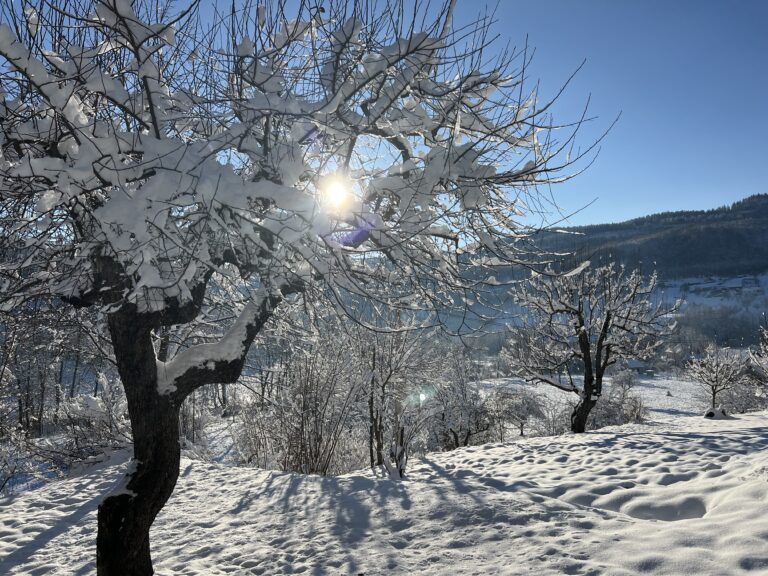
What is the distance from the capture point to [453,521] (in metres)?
4.59

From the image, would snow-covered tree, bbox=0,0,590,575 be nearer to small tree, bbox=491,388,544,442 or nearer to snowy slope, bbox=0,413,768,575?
snowy slope, bbox=0,413,768,575

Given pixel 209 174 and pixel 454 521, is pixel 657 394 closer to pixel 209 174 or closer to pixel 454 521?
pixel 454 521

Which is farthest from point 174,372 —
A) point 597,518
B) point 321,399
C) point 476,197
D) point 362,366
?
point 362,366

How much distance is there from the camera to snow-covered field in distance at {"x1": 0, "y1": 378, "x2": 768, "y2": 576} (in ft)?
10.8

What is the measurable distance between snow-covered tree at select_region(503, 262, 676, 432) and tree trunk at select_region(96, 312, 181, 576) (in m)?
11.4

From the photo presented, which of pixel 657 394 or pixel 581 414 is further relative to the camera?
pixel 657 394

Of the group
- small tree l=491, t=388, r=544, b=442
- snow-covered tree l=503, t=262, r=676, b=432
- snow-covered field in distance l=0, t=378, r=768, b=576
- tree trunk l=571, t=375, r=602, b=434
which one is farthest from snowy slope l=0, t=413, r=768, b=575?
small tree l=491, t=388, r=544, b=442

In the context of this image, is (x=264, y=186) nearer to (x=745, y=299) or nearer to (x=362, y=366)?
(x=362, y=366)

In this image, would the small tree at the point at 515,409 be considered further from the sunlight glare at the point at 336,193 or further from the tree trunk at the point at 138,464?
the sunlight glare at the point at 336,193

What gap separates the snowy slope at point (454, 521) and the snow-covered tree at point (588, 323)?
17.9ft

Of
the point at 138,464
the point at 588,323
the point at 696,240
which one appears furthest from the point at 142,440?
the point at 696,240

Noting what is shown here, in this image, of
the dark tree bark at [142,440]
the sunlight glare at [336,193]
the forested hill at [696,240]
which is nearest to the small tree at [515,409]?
the dark tree bark at [142,440]

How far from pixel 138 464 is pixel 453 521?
3.13 metres

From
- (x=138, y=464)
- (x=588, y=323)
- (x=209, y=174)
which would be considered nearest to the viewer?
(x=209, y=174)
